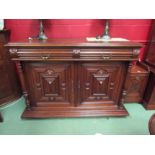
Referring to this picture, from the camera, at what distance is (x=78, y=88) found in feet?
4.66

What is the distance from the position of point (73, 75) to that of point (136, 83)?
94cm

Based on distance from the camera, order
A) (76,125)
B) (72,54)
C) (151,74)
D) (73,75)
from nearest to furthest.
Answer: (72,54) → (73,75) → (76,125) → (151,74)

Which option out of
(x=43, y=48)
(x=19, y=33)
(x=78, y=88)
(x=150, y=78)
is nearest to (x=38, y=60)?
(x=43, y=48)

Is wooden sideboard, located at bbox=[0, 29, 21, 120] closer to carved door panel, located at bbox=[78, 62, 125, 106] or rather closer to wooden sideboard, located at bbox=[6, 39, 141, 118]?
wooden sideboard, located at bbox=[6, 39, 141, 118]

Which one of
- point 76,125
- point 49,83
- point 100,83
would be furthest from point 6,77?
point 100,83

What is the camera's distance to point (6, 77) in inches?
64.8

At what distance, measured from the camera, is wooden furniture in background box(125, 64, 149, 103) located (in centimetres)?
162

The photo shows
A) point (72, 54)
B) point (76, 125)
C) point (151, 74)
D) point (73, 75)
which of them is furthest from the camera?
point (151, 74)

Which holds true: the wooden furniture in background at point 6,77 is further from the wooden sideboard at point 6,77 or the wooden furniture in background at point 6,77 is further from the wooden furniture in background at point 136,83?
the wooden furniture in background at point 136,83

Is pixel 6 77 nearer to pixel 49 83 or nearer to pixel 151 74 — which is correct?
pixel 49 83

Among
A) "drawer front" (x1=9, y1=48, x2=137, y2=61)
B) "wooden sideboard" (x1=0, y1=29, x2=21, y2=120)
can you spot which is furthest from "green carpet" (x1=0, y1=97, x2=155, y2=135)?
"drawer front" (x1=9, y1=48, x2=137, y2=61)

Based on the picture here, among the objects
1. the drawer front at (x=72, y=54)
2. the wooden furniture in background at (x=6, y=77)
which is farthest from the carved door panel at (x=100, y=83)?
the wooden furniture in background at (x=6, y=77)
